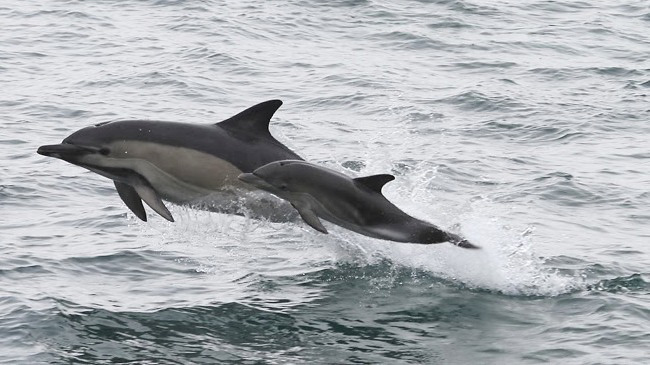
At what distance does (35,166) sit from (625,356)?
33.1ft

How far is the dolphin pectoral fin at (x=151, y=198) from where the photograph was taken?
13289mm

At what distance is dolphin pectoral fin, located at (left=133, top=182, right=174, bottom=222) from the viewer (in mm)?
13289

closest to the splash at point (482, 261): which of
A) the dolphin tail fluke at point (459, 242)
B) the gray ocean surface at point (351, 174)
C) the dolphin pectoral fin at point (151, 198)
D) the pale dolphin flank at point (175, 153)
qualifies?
the gray ocean surface at point (351, 174)

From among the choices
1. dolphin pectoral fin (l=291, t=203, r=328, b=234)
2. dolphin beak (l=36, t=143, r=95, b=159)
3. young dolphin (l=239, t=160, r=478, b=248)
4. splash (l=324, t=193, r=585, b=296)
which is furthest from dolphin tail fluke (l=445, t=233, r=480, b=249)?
dolphin beak (l=36, t=143, r=95, b=159)

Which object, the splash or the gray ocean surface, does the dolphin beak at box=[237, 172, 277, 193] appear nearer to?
the gray ocean surface

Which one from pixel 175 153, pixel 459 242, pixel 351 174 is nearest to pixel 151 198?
pixel 175 153

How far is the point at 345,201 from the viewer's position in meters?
13.1

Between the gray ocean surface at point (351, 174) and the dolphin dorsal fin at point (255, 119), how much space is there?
1.85m

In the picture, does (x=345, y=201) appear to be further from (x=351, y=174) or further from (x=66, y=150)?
(x=351, y=174)

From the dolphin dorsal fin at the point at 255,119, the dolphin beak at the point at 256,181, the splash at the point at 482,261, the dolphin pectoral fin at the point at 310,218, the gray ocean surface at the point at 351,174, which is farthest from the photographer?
the splash at the point at 482,261

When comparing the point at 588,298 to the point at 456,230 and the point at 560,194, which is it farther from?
the point at 560,194

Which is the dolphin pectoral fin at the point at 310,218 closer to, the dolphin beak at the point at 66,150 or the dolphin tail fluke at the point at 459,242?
the dolphin tail fluke at the point at 459,242

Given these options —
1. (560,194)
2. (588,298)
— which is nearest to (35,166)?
(560,194)

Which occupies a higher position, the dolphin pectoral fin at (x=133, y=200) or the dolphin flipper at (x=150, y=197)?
the dolphin flipper at (x=150, y=197)
